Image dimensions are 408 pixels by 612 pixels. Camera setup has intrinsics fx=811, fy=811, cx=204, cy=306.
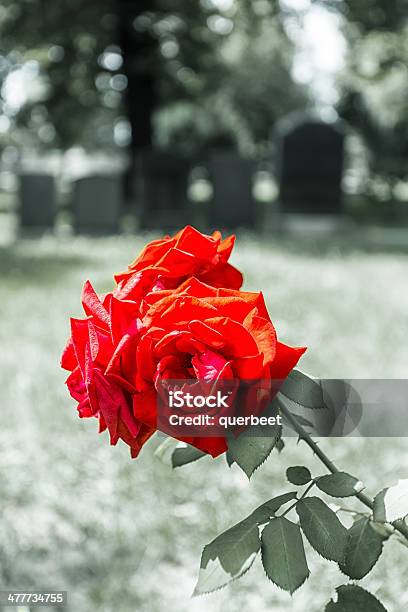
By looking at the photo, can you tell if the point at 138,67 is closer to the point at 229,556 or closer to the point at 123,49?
the point at 123,49

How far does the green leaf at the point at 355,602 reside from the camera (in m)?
0.95

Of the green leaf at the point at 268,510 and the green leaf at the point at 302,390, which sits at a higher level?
the green leaf at the point at 302,390

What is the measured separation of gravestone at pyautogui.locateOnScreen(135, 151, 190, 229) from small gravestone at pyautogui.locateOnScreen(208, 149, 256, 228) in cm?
47

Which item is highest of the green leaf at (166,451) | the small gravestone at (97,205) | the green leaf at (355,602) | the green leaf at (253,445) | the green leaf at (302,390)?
the green leaf at (302,390)

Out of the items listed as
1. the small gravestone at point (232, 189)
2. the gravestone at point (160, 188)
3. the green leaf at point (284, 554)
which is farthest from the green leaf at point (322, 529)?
the gravestone at point (160, 188)

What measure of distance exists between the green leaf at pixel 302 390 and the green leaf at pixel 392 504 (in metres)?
0.15

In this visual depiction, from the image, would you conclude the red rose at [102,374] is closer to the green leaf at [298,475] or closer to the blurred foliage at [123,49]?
the green leaf at [298,475]

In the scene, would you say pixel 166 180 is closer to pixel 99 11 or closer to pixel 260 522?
pixel 99 11

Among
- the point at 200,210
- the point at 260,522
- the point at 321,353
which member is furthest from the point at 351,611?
the point at 200,210

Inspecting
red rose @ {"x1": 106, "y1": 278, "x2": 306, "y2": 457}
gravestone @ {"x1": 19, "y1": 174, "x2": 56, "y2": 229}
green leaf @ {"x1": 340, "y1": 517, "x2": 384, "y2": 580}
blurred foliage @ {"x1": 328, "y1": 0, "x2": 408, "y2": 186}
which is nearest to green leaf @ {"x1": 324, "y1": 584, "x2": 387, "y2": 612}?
green leaf @ {"x1": 340, "y1": 517, "x2": 384, "y2": 580}

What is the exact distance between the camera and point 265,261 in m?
8.92

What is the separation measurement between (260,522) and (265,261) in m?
8.00

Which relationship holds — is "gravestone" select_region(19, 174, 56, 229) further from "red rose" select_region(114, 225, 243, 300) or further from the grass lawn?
"red rose" select_region(114, 225, 243, 300)

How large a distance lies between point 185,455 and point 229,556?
0.25 m
